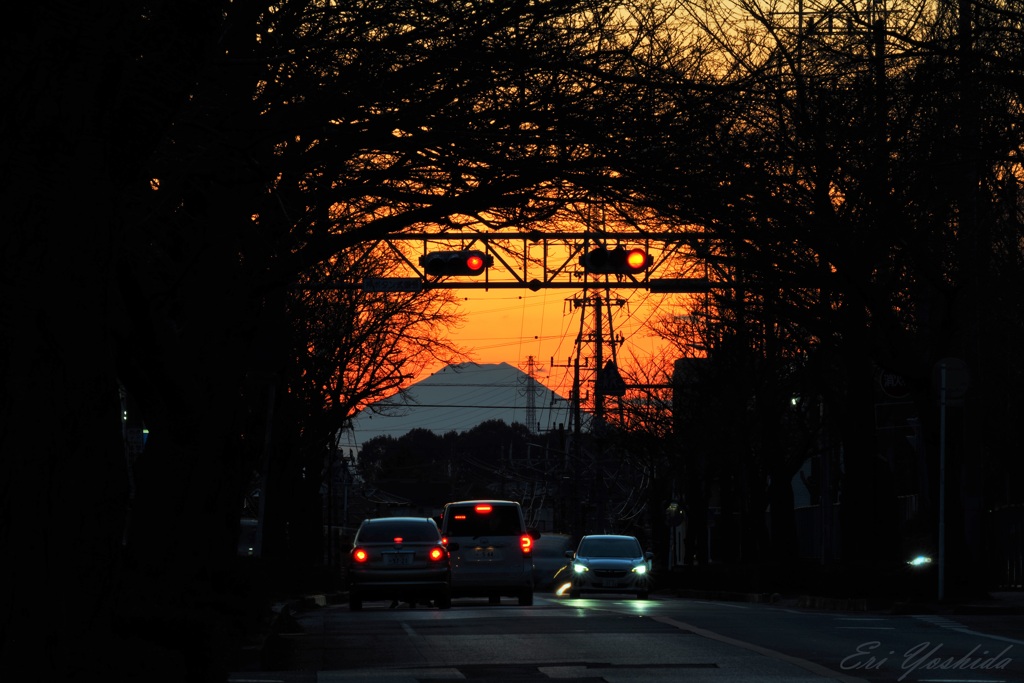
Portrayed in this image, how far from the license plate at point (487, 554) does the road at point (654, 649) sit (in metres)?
7.74

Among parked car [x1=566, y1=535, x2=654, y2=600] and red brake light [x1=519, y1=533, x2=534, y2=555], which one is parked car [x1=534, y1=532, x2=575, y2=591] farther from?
red brake light [x1=519, y1=533, x2=534, y2=555]

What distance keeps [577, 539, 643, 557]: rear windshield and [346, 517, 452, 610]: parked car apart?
9.17 meters

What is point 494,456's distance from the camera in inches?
5212

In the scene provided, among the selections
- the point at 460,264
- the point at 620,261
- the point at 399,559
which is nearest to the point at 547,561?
the point at 399,559

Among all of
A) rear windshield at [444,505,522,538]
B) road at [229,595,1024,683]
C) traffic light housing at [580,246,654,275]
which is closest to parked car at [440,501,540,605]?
rear windshield at [444,505,522,538]

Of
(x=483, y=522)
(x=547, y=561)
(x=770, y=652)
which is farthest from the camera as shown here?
(x=547, y=561)

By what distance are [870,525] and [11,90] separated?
86.5 ft

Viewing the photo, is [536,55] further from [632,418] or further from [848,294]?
[632,418]

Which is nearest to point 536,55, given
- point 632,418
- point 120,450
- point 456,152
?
point 456,152

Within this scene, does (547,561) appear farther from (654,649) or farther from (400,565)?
(654,649)

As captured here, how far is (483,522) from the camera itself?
29.7 metres

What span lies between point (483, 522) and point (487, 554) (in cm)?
68

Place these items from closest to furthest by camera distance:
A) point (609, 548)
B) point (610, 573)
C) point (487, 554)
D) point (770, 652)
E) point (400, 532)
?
1. point (770, 652)
2. point (400, 532)
3. point (487, 554)
4. point (610, 573)
5. point (609, 548)

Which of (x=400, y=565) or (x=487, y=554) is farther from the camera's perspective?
(x=487, y=554)
